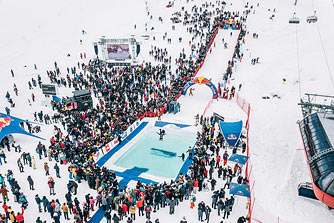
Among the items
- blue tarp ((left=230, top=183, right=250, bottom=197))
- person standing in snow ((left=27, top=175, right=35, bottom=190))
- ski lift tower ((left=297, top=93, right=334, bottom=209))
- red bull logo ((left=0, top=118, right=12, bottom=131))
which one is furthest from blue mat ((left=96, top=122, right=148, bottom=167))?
ski lift tower ((left=297, top=93, right=334, bottom=209))

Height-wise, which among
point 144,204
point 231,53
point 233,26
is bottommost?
point 144,204

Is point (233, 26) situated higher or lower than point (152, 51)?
higher

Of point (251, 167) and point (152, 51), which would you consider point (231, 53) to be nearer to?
point (152, 51)

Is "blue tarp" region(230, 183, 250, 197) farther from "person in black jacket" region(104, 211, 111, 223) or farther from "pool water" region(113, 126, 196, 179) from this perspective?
"person in black jacket" region(104, 211, 111, 223)

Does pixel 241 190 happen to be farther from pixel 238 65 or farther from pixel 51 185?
pixel 238 65

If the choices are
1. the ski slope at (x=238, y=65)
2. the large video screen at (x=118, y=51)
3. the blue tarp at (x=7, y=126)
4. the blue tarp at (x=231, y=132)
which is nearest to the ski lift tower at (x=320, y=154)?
the ski slope at (x=238, y=65)

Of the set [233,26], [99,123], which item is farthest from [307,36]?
[99,123]
